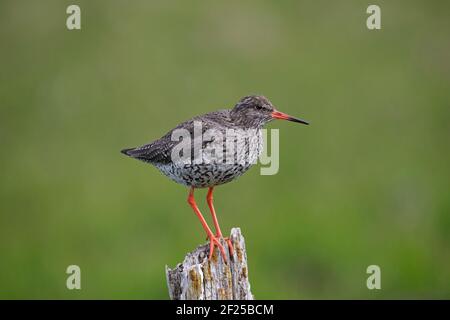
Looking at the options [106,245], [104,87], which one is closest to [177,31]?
[104,87]

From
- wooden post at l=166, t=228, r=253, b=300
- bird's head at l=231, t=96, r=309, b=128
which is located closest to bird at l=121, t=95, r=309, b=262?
bird's head at l=231, t=96, r=309, b=128

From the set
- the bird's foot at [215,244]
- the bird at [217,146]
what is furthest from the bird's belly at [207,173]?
the bird's foot at [215,244]

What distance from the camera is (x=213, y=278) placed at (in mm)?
7270

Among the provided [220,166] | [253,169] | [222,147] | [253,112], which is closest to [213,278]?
[220,166]

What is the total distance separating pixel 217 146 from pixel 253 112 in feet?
1.82

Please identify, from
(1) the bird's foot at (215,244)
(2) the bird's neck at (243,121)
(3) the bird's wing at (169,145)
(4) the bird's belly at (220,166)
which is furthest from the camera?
(2) the bird's neck at (243,121)

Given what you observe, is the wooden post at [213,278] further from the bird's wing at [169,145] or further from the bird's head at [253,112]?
the bird's head at [253,112]

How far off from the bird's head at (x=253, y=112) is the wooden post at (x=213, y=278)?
120 cm

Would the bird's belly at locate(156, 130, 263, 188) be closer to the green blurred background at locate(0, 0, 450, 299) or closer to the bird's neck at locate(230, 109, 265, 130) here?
the bird's neck at locate(230, 109, 265, 130)

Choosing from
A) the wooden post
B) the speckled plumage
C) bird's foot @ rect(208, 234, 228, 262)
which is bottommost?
the wooden post

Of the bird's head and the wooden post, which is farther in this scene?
the bird's head

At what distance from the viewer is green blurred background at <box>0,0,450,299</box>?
13.1 meters

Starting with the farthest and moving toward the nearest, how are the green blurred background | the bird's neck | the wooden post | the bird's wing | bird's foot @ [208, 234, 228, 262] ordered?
1. the green blurred background
2. the bird's neck
3. the bird's wing
4. bird's foot @ [208, 234, 228, 262]
5. the wooden post

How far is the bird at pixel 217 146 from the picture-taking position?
7953mm
